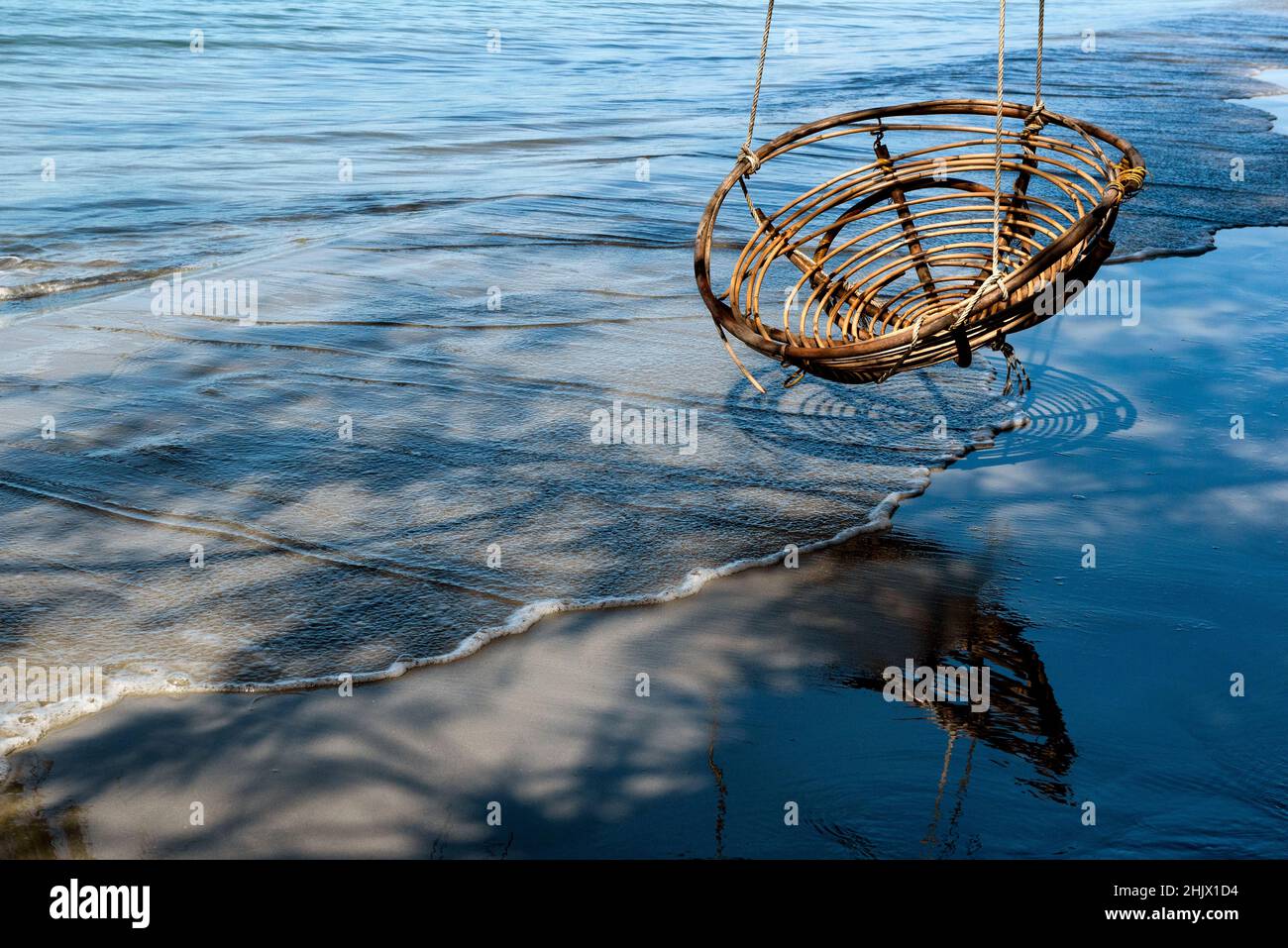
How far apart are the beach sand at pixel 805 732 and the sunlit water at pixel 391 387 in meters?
0.22

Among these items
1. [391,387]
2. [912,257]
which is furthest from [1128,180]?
[391,387]

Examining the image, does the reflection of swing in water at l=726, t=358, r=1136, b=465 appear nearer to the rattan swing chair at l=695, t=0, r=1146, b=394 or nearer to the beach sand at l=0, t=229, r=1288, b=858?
the rattan swing chair at l=695, t=0, r=1146, b=394

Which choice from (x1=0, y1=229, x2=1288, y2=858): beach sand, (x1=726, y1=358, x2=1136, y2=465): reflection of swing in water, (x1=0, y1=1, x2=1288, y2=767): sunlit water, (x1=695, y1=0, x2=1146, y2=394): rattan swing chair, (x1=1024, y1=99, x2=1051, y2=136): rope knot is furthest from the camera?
(x1=726, y1=358, x2=1136, y2=465): reflection of swing in water

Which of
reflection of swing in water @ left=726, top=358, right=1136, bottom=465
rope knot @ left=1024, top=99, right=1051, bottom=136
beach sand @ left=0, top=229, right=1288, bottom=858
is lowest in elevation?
beach sand @ left=0, top=229, right=1288, bottom=858

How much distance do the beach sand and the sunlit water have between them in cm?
22

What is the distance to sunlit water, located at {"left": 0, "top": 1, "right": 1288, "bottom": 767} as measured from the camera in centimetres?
353

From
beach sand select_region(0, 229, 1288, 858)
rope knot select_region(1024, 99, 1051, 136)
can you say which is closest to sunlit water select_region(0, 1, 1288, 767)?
beach sand select_region(0, 229, 1288, 858)

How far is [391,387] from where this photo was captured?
521cm

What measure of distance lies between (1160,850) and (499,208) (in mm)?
6985

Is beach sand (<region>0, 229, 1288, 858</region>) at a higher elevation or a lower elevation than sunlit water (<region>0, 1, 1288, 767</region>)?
lower

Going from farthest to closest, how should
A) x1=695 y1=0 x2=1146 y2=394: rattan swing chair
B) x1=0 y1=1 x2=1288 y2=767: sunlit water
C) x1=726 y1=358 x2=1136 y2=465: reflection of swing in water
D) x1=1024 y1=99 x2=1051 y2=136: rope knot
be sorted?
1. x1=726 y1=358 x2=1136 y2=465: reflection of swing in water
2. x1=1024 y1=99 x2=1051 y2=136: rope knot
3. x1=695 y1=0 x2=1146 y2=394: rattan swing chair
4. x1=0 y1=1 x2=1288 y2=767: sunlit water

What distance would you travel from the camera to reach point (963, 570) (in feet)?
12.1

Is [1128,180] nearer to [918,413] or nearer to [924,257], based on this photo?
[918,413]

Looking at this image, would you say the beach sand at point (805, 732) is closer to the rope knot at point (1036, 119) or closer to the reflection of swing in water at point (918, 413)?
the reflection of swing in water at point (918, 413)
